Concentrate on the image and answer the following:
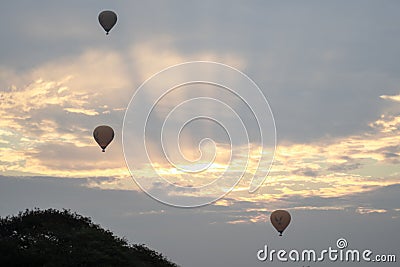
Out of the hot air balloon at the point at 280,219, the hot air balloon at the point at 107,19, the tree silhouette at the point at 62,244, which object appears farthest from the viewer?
the hot air balloon at the point at 280,219

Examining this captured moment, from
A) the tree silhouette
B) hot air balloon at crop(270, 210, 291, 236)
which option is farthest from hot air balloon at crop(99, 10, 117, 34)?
hot air balloon at crop(270, 210, 291, 236)

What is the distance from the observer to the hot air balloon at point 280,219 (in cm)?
7131

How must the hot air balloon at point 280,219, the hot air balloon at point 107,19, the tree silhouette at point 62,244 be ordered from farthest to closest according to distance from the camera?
1. the hot air balloon at point 280,219
2. the hot air balloon at point 107,19
3. the tree silhouette at point 62,244

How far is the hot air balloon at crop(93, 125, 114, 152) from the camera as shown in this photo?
67500mm

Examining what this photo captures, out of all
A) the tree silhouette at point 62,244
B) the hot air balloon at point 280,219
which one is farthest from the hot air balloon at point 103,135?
the hot air balloon at point 280,219

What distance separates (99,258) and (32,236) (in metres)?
6.40

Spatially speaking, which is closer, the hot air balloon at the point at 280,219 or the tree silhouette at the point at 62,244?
the tree silhouette at the point at 62,244

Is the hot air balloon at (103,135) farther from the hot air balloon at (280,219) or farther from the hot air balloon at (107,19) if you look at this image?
the hot air balloon at (280,219)

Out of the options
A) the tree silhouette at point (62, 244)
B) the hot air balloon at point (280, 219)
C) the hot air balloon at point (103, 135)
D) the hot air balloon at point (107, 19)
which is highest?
the hot air balloon at point (107, 19)

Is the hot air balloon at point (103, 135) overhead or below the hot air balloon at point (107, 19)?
below

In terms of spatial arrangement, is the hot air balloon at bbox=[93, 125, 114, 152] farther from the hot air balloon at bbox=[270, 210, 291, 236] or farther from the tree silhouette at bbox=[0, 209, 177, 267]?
the hot air balloon at bbox=[270, 210, 291, 236]

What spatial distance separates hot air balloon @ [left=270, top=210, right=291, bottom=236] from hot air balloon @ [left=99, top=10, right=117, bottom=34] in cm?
2675

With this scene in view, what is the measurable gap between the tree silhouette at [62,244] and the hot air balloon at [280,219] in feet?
50.6

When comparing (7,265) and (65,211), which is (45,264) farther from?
(65,211)
